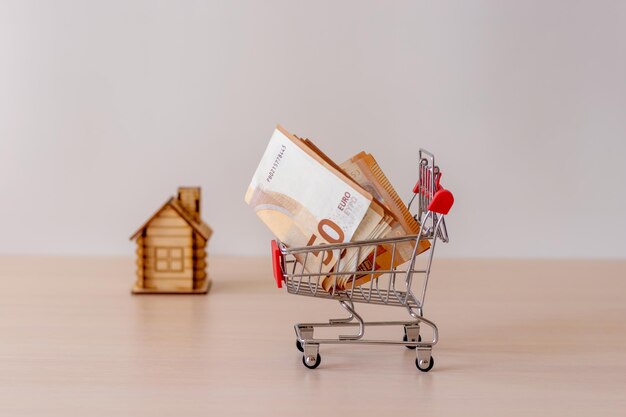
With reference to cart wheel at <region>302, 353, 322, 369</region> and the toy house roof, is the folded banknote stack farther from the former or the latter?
the toy house roof

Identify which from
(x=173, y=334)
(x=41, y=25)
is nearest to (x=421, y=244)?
(x=173, y=334)

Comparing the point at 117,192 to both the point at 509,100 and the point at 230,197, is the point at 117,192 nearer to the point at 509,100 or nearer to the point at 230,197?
the point at 230,197

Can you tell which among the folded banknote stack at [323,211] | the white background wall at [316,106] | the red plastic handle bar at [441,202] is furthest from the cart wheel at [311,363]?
the white background wall at [316,106]

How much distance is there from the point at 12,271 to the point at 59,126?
1.65ft

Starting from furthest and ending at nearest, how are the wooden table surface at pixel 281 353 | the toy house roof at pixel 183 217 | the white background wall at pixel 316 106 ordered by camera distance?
the white background wall at pixel 316 106 < the toy house roof at pixel 183 217 < the wooden table surface at pixel 281 353

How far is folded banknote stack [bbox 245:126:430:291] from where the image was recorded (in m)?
1.55

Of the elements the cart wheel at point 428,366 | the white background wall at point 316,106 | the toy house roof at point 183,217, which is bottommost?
the cart wheel at point 428,366

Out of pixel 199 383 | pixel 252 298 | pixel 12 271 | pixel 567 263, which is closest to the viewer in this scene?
pixel 199 383

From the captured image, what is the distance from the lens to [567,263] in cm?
270

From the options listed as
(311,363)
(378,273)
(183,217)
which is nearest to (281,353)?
(311,363)

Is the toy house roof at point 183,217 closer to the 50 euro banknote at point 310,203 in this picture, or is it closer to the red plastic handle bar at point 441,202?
the 50 euro banknote at point 310,203

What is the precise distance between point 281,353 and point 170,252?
61 cm

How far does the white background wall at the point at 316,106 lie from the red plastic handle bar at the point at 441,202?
4.13 ft

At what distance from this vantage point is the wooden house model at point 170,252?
7.16 feet
